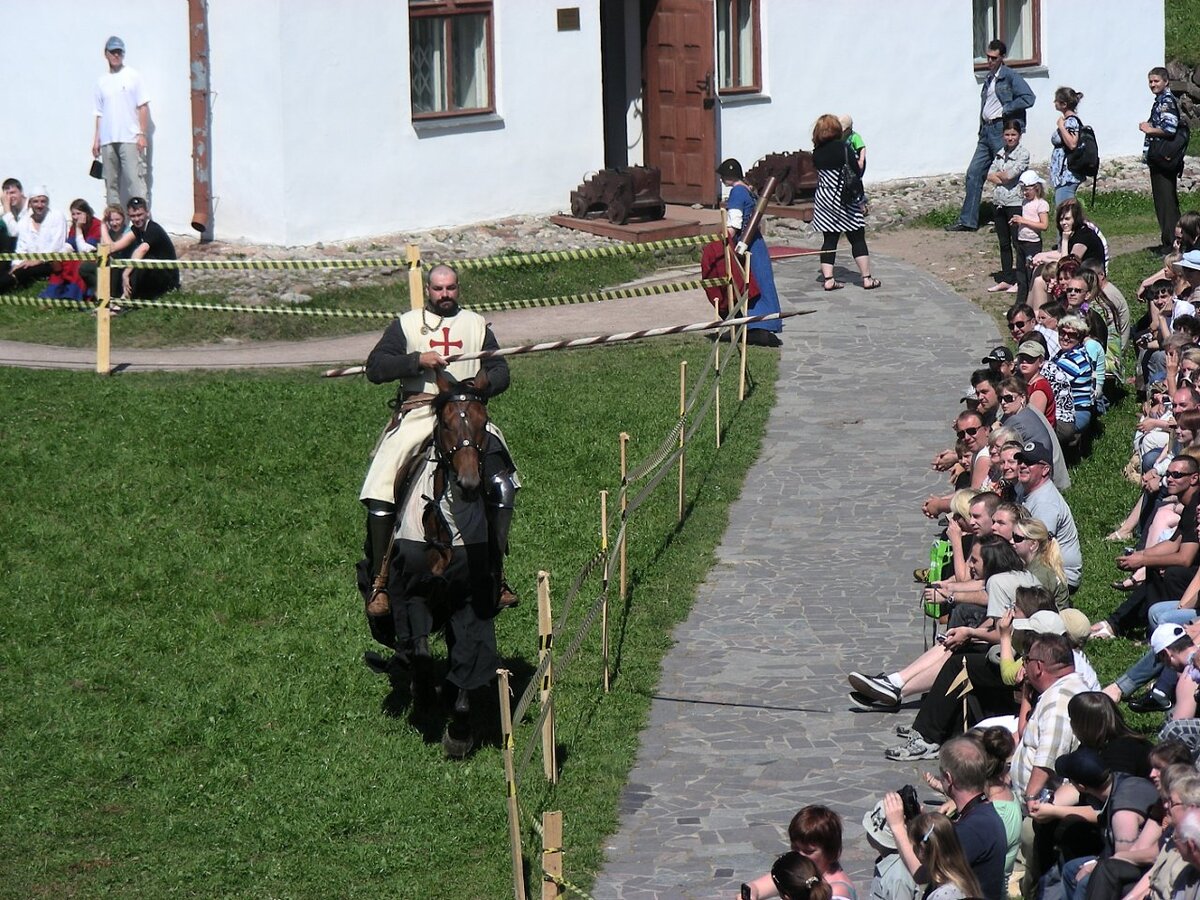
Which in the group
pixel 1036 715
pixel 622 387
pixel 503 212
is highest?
pixel 503 212

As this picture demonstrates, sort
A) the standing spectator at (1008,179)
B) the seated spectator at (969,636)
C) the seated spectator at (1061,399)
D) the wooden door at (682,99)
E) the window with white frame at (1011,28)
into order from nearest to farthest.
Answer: the seated spectator at (969,636) → the seated spectator at (1061,399) → the standing spectator at (1008,179) → the wooden door at (682,99) → the window with white frame at (1011,28)

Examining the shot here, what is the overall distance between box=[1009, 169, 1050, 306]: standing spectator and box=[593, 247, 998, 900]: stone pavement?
657 mm

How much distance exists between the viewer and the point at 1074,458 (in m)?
14.7

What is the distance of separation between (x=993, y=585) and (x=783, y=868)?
3.24 meters

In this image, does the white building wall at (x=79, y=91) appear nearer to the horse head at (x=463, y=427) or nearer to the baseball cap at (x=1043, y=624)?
the horse head at (x=463, y=427)

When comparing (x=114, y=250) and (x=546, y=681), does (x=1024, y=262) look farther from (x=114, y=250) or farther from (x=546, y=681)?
(x=546, y=681)

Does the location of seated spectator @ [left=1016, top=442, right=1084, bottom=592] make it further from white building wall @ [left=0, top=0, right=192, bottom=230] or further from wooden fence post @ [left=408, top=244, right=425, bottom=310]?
white building wall @ [left=0, top=0, right=192, bottom=230]

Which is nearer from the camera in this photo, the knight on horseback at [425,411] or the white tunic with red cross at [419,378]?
the knight on horseback at [425,411]

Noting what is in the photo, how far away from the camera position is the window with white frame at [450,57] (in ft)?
70.5

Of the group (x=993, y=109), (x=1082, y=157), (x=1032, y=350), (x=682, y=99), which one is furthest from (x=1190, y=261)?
(x=682, y=99)

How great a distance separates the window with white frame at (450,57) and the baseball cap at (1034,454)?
10805 mm

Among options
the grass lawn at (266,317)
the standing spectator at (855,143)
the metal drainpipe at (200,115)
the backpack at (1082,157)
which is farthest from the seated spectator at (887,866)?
the metal drainpipe at (200,115)

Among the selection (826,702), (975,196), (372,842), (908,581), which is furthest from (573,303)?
(372,842)

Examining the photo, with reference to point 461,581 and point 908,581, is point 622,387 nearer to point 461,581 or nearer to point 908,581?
point 908,581
